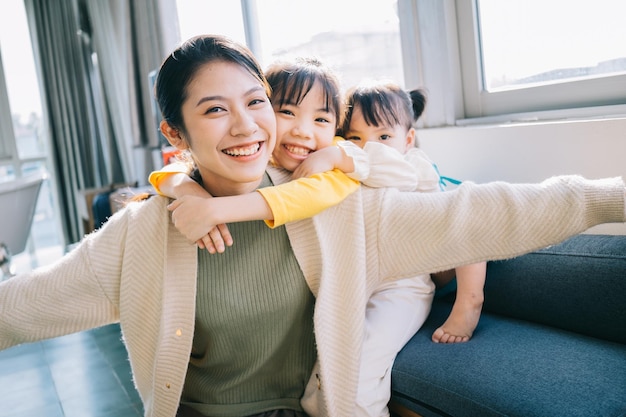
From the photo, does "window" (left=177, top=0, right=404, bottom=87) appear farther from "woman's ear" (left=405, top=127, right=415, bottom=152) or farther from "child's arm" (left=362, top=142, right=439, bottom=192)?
"child's arm" (left=362, top=142, right=439, bottom=192)

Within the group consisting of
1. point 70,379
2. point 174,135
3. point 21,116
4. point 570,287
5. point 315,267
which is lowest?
point 70,379

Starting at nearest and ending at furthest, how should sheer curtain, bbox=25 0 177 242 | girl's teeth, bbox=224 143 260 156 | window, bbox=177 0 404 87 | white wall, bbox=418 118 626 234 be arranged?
girl's teeth, bbox=224 143 260 156
white wall, bbox=418 118 626 234
window, bbox=177 0 404 87
sheer curtain, bbox=25 0 177 242

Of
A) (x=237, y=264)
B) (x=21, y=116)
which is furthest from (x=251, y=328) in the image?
(x=21, y=116)

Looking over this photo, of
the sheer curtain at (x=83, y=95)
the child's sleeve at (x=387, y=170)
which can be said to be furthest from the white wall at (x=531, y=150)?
the sheer curtain at (x=83, y=95)

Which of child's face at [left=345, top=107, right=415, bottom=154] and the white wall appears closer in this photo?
the white wall

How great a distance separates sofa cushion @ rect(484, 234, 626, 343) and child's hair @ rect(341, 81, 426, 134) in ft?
1.80

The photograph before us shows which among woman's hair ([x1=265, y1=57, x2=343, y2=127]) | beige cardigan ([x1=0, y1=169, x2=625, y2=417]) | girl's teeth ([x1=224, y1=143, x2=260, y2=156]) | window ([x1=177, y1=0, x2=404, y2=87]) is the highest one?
window ([x1=177, y1=0, x2=404, y2=87])

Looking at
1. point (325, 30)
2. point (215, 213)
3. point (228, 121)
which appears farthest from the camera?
point (325, 30)

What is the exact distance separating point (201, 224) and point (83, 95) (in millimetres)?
5631

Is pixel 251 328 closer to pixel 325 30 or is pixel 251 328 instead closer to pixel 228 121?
pixel 228 121

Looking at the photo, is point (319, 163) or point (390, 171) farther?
point (390, 171)

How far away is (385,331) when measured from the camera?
143cm

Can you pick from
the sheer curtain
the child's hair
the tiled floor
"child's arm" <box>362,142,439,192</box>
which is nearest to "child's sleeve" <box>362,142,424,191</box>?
"child's arm" <box>362,142,439,192</box>

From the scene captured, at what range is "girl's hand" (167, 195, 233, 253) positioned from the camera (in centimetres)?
106
